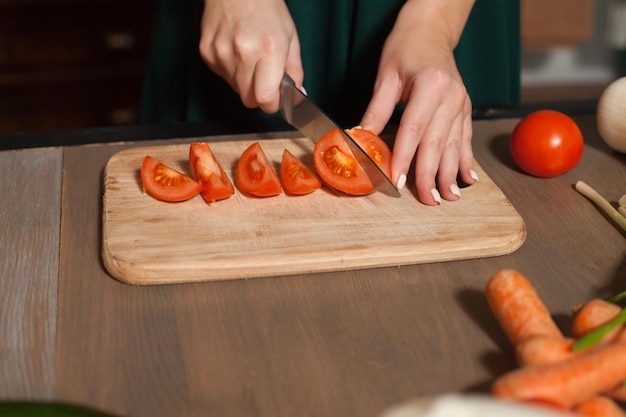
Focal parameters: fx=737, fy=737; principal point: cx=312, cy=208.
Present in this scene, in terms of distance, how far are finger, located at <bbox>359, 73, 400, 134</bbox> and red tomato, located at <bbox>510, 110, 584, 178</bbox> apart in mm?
267

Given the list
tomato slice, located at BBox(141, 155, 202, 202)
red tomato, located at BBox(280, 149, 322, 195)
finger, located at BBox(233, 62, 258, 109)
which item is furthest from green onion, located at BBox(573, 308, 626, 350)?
finger, located at BBox(233, 62, 258, 109)

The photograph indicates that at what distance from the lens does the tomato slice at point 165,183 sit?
1340 millimetres

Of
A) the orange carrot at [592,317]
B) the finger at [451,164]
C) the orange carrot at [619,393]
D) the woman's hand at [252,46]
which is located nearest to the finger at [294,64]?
the woman's hand at [252,46]

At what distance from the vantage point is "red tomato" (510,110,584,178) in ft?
4.79

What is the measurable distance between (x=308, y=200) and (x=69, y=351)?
0.52m

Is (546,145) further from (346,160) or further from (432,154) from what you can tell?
(346,160)

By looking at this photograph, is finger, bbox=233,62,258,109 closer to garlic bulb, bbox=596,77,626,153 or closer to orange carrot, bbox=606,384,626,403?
garlic bulb, bbox=596,77,626,153

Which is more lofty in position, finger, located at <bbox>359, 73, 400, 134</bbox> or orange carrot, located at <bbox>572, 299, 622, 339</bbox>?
finger, located at <bbox>359, 73, 400, 134</bbox>

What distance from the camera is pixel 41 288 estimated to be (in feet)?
3.82

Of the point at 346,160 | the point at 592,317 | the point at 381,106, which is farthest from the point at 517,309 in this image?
the point at 381,106

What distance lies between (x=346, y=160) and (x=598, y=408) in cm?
68

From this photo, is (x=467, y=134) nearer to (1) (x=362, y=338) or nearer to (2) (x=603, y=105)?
(2) (x=603, y=105)

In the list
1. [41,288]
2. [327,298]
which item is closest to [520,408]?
[327,298]

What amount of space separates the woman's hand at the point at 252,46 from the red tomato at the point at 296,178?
141 mm
